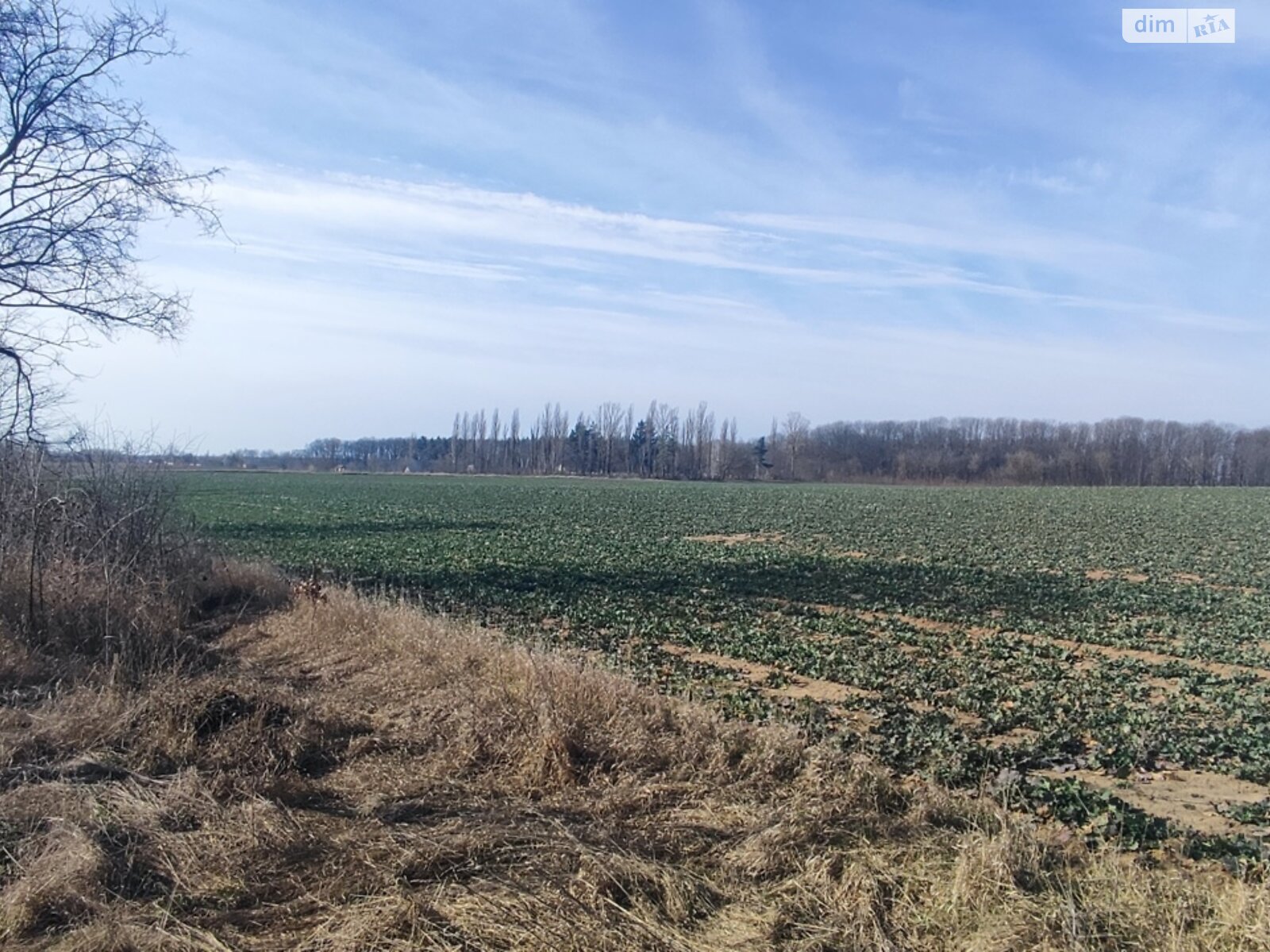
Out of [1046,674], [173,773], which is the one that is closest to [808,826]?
[173,773]

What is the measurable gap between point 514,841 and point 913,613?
475 inches

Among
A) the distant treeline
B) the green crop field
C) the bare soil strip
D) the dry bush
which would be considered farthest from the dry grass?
the distant treeline

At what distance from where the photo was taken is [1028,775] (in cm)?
699

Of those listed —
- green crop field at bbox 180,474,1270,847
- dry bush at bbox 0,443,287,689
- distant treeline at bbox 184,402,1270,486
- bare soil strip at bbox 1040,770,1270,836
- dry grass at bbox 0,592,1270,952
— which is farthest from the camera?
distant treeline at bbox 184,402,1270,486

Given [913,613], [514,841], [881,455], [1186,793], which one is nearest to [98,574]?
[514,841]

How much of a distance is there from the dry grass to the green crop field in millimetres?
1830

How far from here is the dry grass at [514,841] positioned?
4.05 m

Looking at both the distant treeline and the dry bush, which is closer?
the dry bush

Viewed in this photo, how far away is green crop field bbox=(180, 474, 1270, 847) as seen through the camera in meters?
8.27

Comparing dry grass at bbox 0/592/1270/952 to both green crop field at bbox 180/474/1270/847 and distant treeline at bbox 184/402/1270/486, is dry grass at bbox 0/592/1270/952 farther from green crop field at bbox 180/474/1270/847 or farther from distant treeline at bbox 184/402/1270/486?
distant treeline at bbox 184/402/1270/486

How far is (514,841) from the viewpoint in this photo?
16.1 ft

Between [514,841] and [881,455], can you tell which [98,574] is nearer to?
[514,841]

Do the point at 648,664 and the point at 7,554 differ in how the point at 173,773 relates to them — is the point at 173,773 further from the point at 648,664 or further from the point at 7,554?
the point at 7,554

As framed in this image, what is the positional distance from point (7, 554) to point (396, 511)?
30.5 metres
